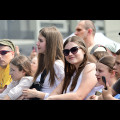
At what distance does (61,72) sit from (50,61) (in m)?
0.20

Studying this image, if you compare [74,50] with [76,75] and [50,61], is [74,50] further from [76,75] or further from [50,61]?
[50,61]

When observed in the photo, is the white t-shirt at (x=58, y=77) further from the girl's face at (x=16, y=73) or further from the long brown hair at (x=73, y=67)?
the girl's face at (x=16, y=73)

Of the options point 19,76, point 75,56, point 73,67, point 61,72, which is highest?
point 75,56

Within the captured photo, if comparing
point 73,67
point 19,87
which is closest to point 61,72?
point 73,67

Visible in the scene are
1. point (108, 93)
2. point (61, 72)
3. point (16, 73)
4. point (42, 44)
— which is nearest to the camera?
point (108, 93)

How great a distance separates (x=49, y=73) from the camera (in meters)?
3.76

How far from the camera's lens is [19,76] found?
410 centimetres
